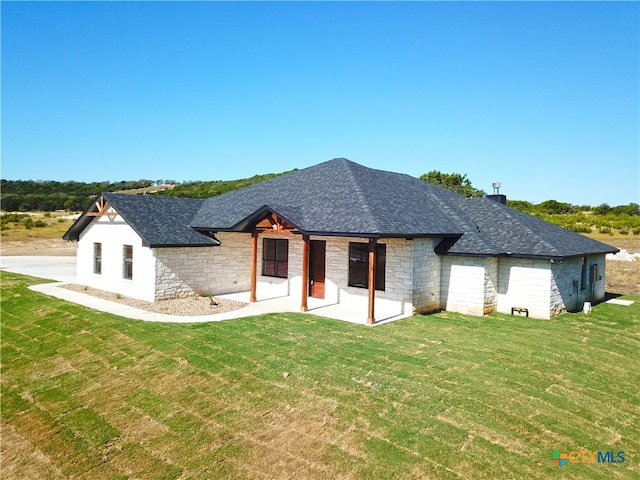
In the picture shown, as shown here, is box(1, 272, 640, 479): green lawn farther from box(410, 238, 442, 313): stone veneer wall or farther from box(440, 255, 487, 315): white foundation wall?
box(440, 255, 487, 315): white foundation wall

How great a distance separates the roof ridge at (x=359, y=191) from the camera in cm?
1278

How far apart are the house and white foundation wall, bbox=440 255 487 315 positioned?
35mm

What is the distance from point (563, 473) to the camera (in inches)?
210

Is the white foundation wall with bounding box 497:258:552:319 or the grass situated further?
the grass

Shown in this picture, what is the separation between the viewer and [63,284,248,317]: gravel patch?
13.8m

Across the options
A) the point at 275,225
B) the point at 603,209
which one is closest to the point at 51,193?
the point at 275,225

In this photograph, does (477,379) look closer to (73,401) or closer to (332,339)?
(332,339)

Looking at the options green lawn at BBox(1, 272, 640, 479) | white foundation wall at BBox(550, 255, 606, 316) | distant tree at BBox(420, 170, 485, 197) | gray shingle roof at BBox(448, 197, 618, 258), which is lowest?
green lawn at BBox(1, 272, 640, 479)

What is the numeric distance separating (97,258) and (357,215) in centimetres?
1214

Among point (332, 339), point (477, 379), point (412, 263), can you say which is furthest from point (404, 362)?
point (412, 263)

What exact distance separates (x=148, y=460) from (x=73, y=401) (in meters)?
3.23

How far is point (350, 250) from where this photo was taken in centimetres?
1480

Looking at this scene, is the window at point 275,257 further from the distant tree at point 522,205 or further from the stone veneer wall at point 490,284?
the distant tree at point 522,205

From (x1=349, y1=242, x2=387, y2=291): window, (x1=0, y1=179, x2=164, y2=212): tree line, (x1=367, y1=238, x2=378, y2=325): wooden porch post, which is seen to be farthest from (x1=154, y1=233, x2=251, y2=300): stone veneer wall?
(x1=0, y1=179, x2=164, y2=212): tree line
